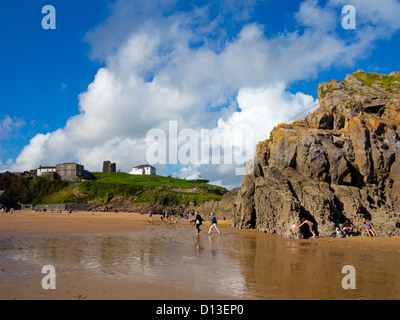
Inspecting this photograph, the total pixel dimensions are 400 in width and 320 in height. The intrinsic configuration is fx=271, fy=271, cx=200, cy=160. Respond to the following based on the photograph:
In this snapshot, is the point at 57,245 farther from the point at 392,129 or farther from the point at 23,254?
the point at 392,129

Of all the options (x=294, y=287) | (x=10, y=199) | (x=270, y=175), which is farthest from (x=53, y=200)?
(x=294, y=287)

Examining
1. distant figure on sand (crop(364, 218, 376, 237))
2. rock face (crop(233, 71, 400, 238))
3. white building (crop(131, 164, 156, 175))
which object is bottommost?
distant figure on sand (crop(364, 218, 376, 237))

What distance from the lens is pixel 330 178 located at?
24891mm

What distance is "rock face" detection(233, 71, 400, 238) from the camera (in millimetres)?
21766

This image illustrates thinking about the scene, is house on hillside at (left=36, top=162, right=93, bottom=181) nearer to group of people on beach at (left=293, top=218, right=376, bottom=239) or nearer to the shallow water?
the shallow water

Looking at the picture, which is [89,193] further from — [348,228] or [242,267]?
[242,267]

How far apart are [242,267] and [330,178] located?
1793 centimetres

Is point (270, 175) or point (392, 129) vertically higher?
point (392, 129)

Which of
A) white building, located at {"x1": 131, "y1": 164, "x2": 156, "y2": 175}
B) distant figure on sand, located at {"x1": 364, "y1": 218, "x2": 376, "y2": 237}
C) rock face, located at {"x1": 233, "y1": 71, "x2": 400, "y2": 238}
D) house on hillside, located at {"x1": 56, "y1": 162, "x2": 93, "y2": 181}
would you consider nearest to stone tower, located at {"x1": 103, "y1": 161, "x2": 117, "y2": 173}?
white building, located at {"x1": 131, "y1": 164, "x2": 156, "y2": 175}

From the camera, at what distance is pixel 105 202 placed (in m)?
79.6

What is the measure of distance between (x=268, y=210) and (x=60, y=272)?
18.0 m

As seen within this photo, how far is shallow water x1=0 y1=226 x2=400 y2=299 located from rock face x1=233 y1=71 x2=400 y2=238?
7.03m

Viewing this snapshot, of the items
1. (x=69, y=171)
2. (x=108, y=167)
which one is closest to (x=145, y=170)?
(x=108, y=167)

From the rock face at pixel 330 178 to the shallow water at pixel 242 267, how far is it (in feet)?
23.1
